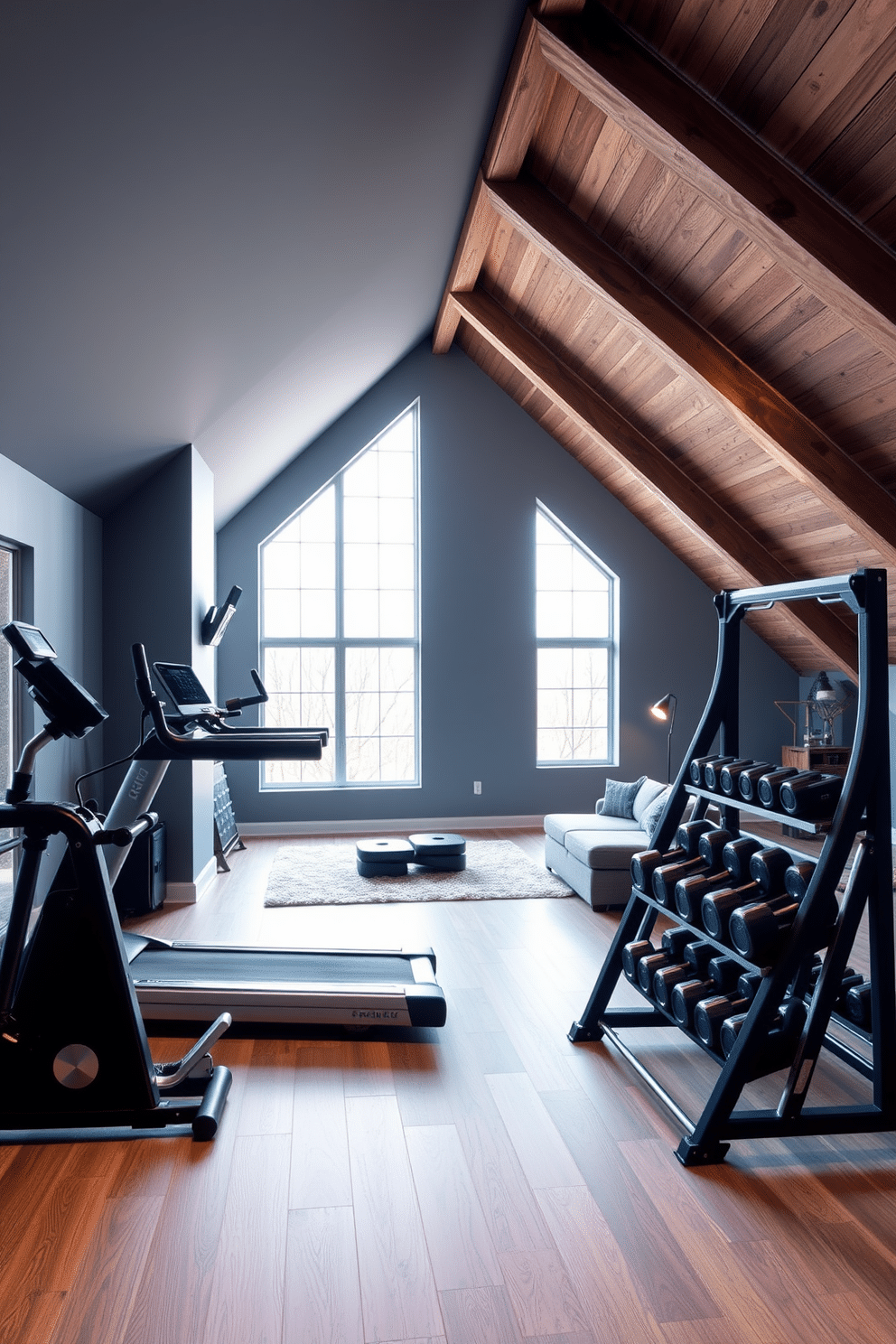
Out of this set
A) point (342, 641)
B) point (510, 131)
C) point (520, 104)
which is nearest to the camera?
point (520, 104)

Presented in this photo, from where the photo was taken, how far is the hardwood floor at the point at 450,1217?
1.80 m

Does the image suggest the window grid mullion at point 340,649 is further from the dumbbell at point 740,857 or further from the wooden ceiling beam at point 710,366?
the dumbbell at point 740,857

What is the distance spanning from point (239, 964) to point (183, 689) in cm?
118

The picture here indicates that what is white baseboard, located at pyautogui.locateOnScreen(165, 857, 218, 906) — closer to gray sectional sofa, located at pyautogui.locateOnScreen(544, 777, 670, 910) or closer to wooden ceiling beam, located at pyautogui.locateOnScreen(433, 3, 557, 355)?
gray sectional sofa, located at pyautogui.locateOnScreen(544, 777, 670, 910)

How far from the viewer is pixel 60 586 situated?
14.4 ft

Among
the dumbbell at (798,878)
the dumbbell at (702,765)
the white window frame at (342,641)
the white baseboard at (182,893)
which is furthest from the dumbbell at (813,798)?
the white window frame at (342,641)

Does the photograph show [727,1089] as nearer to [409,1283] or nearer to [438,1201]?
[438,1201]

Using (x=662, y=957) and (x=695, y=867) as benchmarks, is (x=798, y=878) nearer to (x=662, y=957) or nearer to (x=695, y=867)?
(x=695, y=867)

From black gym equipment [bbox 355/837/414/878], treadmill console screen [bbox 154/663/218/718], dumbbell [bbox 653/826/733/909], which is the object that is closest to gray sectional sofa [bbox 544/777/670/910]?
black gym equipment [bbox 355/837/414/878]

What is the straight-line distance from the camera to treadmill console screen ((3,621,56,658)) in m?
2.37

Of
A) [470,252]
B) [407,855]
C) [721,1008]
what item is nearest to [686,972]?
[721,1008]

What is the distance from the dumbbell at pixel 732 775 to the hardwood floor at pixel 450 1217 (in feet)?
3.21

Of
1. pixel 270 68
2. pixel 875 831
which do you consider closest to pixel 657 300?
pixel 270 68

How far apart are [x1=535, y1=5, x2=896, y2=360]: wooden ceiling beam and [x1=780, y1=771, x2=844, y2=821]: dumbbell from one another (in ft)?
6.38
